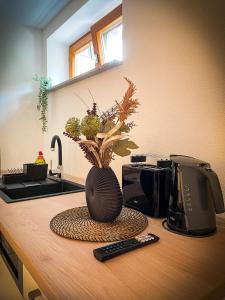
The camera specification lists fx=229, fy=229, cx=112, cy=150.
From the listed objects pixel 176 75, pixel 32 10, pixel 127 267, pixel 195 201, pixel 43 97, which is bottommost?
pixel 127 267

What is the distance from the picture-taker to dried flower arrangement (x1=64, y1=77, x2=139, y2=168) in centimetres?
75

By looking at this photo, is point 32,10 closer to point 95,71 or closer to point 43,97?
point 43,97

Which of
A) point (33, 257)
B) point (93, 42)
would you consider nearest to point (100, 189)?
point (33, 257)

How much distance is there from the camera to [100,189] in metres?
0.78

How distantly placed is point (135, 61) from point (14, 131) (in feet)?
4.48

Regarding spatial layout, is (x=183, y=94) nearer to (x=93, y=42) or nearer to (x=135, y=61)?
(x=135, y=61)

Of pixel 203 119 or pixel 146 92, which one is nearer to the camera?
pixel 203 119

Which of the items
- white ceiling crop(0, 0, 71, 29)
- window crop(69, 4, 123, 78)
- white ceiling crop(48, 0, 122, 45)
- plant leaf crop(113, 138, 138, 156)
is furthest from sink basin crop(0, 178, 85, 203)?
white ceiling crop(0, 0, 71, 29)

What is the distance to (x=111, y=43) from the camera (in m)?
1.78

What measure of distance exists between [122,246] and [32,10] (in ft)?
6.78

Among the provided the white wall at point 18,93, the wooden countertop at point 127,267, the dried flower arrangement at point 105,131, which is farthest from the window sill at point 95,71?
the wooden countertop at point 127,267

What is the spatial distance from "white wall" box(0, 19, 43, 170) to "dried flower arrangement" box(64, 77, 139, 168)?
1478 mm

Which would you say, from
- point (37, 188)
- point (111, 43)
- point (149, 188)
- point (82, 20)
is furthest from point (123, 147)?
point (82, 20)

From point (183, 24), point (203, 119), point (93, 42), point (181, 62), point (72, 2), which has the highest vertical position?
point (72, 2)
